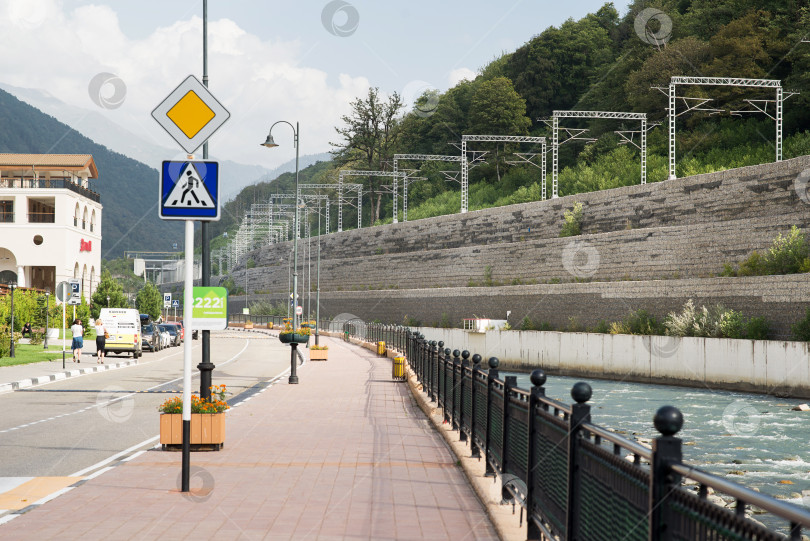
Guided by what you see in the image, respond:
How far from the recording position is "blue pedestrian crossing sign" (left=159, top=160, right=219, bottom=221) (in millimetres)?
9172

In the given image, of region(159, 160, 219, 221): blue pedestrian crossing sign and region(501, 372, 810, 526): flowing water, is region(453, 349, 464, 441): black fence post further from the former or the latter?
region(501, 372, 810, 526): flowing water

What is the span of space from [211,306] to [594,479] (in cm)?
756

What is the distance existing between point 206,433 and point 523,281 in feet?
155

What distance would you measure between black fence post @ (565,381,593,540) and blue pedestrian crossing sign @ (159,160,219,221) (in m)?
5.05

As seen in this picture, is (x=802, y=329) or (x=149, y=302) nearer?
(x=802, y=329)

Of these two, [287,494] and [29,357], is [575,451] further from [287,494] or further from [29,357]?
[29,357]

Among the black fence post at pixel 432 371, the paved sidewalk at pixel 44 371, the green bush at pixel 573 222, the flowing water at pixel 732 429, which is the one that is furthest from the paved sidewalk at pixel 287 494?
the green bush at pixel 573 222

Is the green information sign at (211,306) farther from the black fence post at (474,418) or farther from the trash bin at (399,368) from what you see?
the trash bin at (399,368)

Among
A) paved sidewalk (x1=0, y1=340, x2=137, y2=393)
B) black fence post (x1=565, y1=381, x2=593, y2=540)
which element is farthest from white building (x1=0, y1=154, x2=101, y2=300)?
black fence post (x1=565, y1=381, x2=593, y2=540)

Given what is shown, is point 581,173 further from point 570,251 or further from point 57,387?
point 57,387

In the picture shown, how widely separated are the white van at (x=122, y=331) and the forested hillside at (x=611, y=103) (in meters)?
33.5

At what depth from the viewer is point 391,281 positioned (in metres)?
78.9

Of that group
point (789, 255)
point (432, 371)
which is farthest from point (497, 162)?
point (432, 371)

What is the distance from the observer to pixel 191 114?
31.0ft
